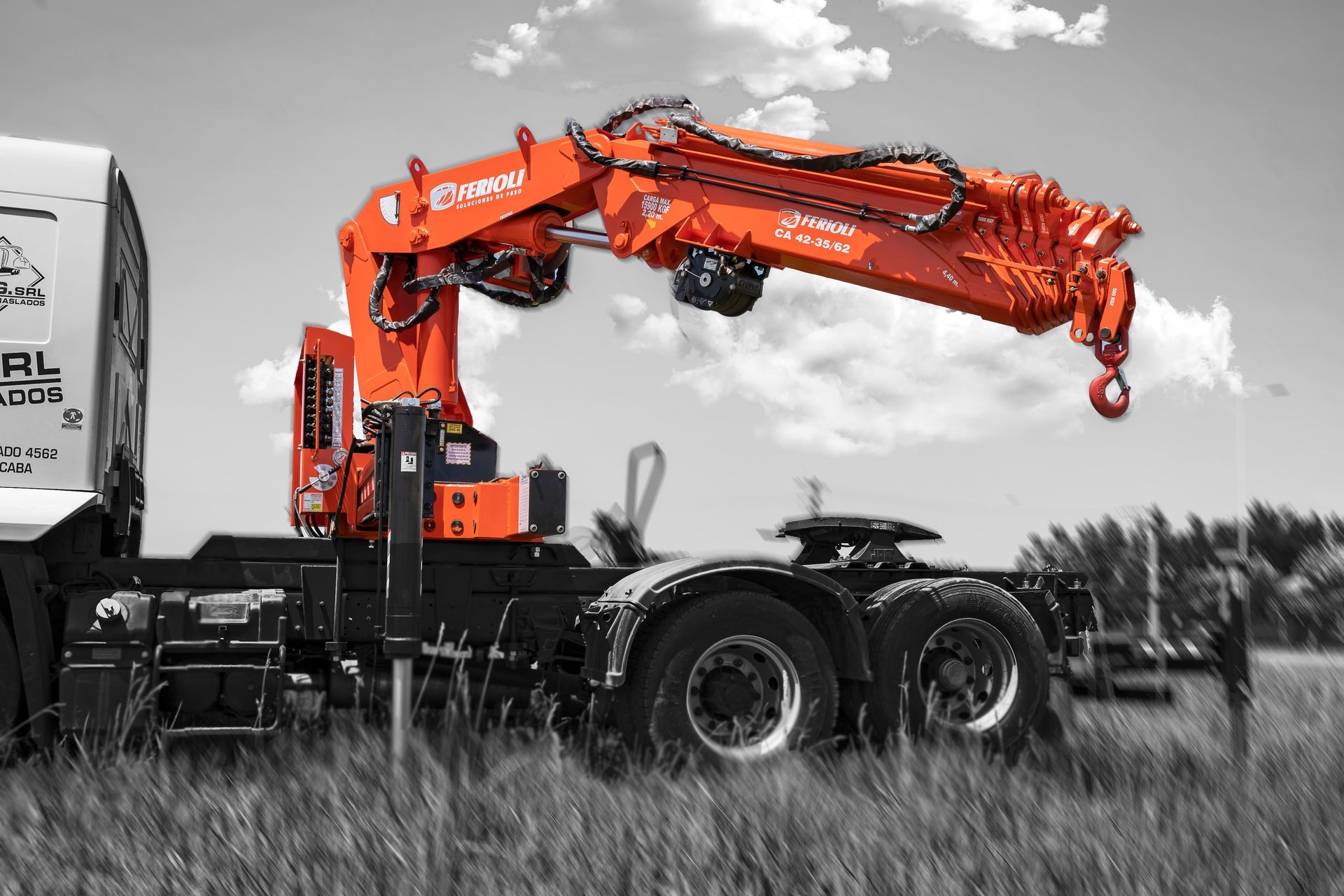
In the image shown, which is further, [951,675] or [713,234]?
[713,234]

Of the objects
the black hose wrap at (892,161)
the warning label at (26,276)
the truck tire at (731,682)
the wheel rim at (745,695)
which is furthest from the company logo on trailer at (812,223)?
the warning label at (26,276)

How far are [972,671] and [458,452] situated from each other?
3552 millimetres

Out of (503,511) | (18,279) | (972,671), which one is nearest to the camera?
Answer: (18,279)

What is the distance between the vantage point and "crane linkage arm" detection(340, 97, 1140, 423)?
7277mm

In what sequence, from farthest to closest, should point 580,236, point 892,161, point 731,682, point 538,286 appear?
point 538,286, point 580,236, point 892,161, point 731,682

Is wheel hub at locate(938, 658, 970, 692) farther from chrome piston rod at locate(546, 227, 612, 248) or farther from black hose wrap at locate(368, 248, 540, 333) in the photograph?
black hose wrap at locate(368, 248, 540, 333)

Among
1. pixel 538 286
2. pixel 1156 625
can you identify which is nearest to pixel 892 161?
pixel 538 286

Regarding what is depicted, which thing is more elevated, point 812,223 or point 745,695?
point 812,223

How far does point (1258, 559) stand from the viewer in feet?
73.6

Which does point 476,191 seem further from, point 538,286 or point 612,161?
point 612,161

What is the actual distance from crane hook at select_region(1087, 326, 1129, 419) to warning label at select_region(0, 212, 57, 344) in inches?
236

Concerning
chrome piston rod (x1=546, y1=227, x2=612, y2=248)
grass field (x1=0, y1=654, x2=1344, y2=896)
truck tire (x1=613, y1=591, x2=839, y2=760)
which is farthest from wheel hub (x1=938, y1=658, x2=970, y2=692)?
chrome piston rod (x1=546, y1=227, x2=612, y2=248)

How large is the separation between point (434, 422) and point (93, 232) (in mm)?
2277

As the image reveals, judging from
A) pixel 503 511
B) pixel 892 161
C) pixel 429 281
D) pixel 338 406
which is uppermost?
pixel 892 161
